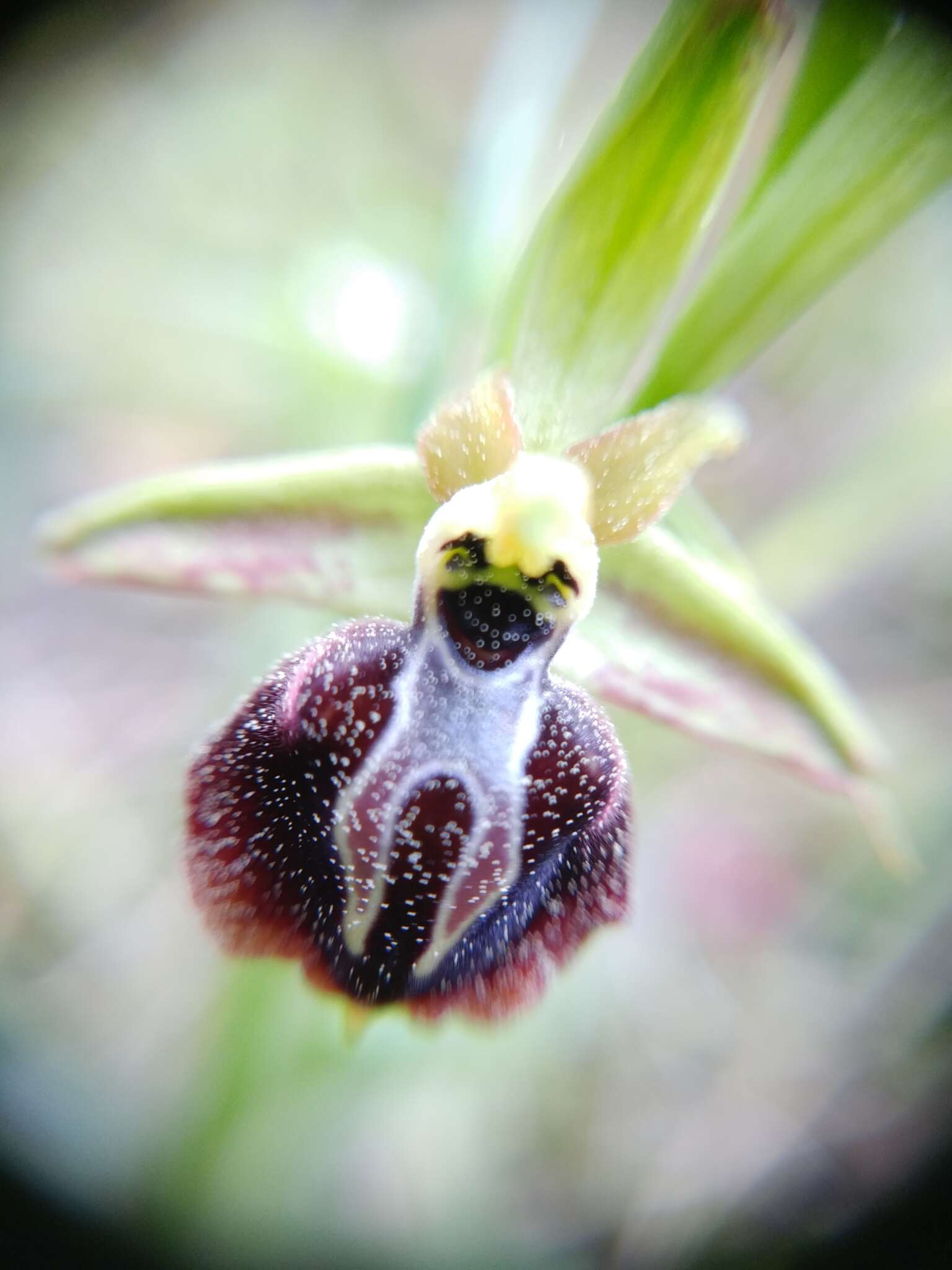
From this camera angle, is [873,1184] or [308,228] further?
[308,228]

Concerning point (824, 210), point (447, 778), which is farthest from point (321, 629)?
point (824, 210)

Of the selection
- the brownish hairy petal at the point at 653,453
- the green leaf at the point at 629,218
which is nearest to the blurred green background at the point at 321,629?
the green leaf at the point at 629,218

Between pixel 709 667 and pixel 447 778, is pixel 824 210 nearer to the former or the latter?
pixel 709 667

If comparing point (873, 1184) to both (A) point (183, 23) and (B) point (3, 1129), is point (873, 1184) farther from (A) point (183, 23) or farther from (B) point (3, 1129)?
(A) point (183, 23)

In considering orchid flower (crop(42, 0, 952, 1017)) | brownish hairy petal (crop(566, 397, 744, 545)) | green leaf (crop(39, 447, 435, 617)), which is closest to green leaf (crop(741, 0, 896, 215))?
orchid flower (crop(42, 0, 952, 1017))

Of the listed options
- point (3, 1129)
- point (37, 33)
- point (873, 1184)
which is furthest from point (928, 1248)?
point (37, 33)

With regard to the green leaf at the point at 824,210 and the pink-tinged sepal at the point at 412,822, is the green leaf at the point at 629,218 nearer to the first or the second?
the green leaf at the point at 824,210

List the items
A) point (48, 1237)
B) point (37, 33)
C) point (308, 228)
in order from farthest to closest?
point (308, 228) → point (37, 33) → point (48, 1237)
